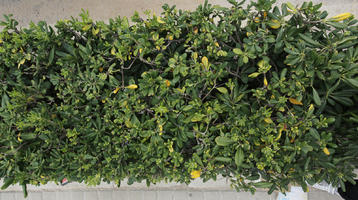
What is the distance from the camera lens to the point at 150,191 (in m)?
3.34

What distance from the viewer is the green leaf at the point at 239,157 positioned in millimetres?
1532

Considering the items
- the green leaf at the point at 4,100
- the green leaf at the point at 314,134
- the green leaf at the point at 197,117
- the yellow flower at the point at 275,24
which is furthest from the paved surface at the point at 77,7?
the green leaf at the point at 314,134

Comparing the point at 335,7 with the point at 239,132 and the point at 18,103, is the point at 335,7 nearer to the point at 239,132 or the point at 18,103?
the point at 239,132

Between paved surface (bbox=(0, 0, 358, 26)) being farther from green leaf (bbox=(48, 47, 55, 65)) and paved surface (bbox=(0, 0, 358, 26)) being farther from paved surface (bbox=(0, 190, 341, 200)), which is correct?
paved surface (bbox=(0, 190, 341, 200))

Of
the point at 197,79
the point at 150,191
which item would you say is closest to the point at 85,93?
the point at 197,79

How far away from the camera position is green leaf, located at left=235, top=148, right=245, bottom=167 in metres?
1.53

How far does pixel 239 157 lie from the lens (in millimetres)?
1543

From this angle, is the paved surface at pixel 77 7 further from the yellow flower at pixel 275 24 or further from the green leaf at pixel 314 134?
the green leaf at pixel 314 134

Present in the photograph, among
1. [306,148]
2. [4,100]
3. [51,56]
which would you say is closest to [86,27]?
[51,56]

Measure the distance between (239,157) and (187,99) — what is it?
500 mm

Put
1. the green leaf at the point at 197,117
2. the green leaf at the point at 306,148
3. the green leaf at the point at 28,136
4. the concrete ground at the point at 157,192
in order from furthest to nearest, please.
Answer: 1. the concrete ground at the point at 157,192
2. the green leaf at the point at 28,136
3. the green leaf at the point at 197,117
4. the green leaf at the point at 306,148

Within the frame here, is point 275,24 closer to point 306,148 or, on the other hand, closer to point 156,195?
point 306,148

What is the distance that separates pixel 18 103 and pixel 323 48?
1.89 metres

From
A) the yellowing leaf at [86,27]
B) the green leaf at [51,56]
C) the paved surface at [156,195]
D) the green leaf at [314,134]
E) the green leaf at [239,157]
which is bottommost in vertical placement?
the paved surface at [156,195]
